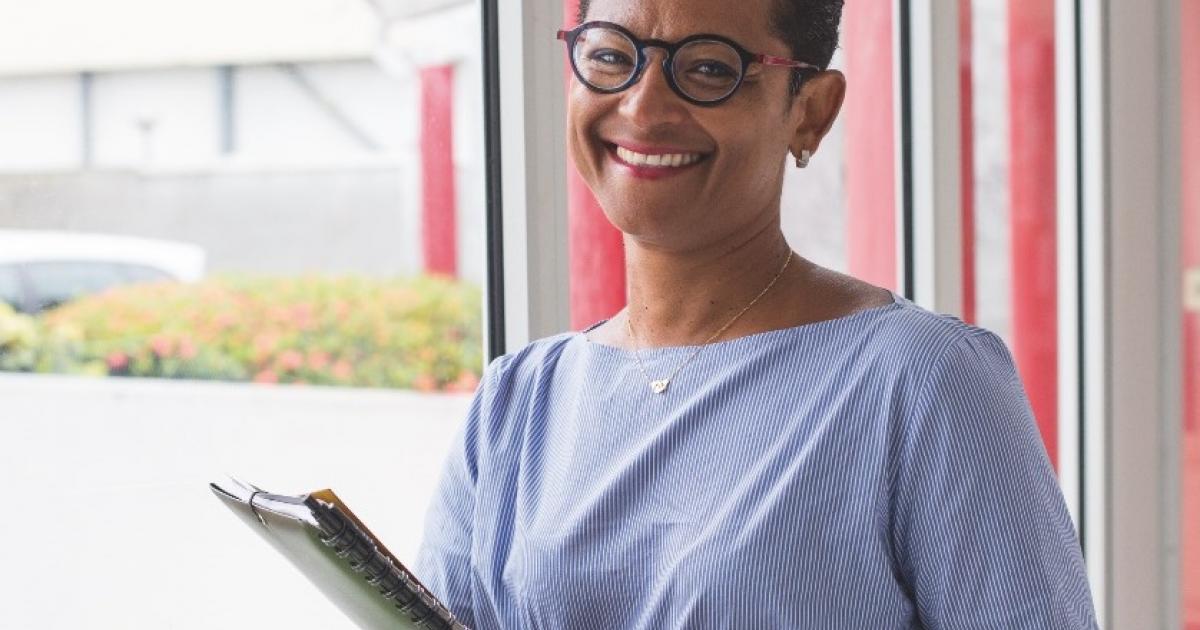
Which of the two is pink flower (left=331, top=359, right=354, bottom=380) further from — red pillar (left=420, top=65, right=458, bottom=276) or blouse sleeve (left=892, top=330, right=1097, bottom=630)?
blouse sleeve (left=892, top=330, right=1097, bottom=630)

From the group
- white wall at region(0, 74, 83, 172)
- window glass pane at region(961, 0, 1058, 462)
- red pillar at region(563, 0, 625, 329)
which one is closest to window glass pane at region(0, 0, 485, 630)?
white wall at region(0, 74, 83, 172)

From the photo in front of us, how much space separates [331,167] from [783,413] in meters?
0.71

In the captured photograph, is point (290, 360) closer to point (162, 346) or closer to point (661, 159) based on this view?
point (162, 346)

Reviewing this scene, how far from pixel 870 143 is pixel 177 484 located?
1.69 metres

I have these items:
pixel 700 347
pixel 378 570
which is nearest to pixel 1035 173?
pixel 700 347

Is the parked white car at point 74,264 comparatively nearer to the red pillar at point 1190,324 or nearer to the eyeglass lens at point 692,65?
the eyeglass lens at point 692,65

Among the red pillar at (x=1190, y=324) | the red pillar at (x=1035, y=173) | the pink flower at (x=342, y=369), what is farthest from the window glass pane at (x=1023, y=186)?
the pink flower at (x=342, y=369)

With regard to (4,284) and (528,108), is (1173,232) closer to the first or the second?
(528,108)

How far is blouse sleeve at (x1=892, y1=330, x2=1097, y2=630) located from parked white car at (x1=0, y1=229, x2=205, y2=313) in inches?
31.8

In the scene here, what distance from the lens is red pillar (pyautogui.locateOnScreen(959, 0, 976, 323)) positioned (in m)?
2.88

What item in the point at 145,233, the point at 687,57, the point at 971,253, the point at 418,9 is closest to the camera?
the point at 687,57

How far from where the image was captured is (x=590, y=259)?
1.97 meters

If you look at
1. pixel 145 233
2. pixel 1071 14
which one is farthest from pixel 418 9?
pixel 1071 14

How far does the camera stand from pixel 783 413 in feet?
3.96
